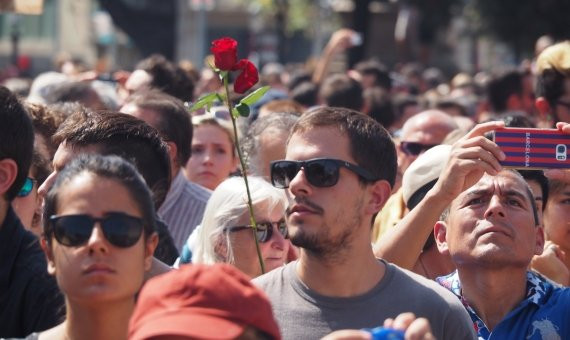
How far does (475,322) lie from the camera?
16.8ft

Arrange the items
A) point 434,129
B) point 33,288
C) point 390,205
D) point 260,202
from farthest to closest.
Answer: point 434,129 → point 390,205 → point 260,202 → point 33,288

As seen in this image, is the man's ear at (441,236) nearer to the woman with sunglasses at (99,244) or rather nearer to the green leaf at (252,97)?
the green leaf at (252,97)

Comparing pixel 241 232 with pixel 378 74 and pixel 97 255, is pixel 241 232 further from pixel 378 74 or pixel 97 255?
pixel 378 74

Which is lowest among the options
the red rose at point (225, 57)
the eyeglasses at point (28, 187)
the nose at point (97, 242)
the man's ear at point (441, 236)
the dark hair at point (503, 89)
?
the dark hair at point (503, 89)

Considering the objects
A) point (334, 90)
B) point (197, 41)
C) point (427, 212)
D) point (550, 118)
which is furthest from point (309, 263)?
point (197, 41)

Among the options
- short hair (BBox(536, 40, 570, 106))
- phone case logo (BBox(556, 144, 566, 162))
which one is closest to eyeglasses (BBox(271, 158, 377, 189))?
phone case logo (BBox(556, 144, 566, 162))

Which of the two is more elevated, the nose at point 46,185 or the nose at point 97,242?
the nose at point 97,242

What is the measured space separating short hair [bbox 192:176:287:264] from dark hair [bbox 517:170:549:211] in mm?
1126

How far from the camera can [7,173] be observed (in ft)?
15.0

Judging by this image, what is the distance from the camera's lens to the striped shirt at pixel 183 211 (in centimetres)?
705

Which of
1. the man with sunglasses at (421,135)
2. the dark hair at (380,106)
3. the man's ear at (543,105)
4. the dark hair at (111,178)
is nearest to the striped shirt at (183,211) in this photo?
the man with sunglasses at (421,135)

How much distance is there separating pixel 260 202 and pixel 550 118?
2705 mm

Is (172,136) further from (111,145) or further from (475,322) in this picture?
(475,322)

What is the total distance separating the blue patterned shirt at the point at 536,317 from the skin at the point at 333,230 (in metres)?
0.74
